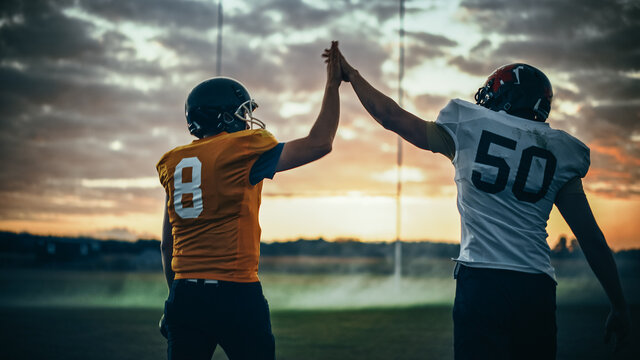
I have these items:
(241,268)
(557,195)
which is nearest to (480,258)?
(557,195)

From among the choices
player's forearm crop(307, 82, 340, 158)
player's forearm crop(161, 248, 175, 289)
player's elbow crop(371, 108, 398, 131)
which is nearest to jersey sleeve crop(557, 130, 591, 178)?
player's elbow crop(371, 108, 398, 131)

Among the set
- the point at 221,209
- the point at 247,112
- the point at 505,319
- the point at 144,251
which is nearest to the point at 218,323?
the point at 221,209

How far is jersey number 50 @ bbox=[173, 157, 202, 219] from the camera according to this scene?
208 cm

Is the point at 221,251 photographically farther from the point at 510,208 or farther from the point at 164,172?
the point at 510,208

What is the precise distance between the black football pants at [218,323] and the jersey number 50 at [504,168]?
978mm

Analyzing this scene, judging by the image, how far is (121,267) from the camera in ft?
36.5

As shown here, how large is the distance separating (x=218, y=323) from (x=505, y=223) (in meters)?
1.13

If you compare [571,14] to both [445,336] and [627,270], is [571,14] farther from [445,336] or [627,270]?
[445,336]

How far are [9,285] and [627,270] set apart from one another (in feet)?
40.8

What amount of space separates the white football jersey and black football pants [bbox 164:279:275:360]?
0.82 metres

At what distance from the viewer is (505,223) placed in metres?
1.99

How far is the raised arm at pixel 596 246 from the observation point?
6.87 feet

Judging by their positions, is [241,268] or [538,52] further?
[538,52]

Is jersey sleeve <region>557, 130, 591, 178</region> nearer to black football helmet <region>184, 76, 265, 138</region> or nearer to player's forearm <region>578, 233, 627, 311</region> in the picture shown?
player's forearm <region>578, 233, 627, 311</region>
